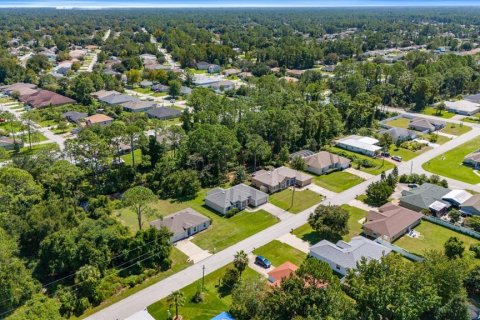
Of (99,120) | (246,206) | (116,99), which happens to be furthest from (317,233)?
(116,99)

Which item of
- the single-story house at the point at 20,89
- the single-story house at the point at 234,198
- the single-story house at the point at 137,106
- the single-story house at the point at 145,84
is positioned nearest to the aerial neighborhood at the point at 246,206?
the single-story house at the point at 234,198

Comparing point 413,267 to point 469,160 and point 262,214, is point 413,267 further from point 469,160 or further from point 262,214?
point 469,160

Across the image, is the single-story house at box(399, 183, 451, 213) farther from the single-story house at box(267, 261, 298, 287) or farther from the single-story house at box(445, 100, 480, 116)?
the single-story house at box(445, 100, 480, 116)

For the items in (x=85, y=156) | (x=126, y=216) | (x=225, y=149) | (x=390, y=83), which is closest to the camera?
(x=126, y=216)

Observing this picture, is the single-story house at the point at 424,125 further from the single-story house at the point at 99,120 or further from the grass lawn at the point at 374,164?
the single-story house at the point at 99,120

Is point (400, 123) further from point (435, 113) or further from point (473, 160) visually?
point (473, 160)

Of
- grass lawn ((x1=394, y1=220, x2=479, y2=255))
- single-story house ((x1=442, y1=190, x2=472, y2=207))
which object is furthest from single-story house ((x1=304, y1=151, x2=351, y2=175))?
grass lawn ((x1=394, y1=220, x2=479, y2=255))

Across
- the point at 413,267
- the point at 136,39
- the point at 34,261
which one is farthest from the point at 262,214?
the point at 136,39
